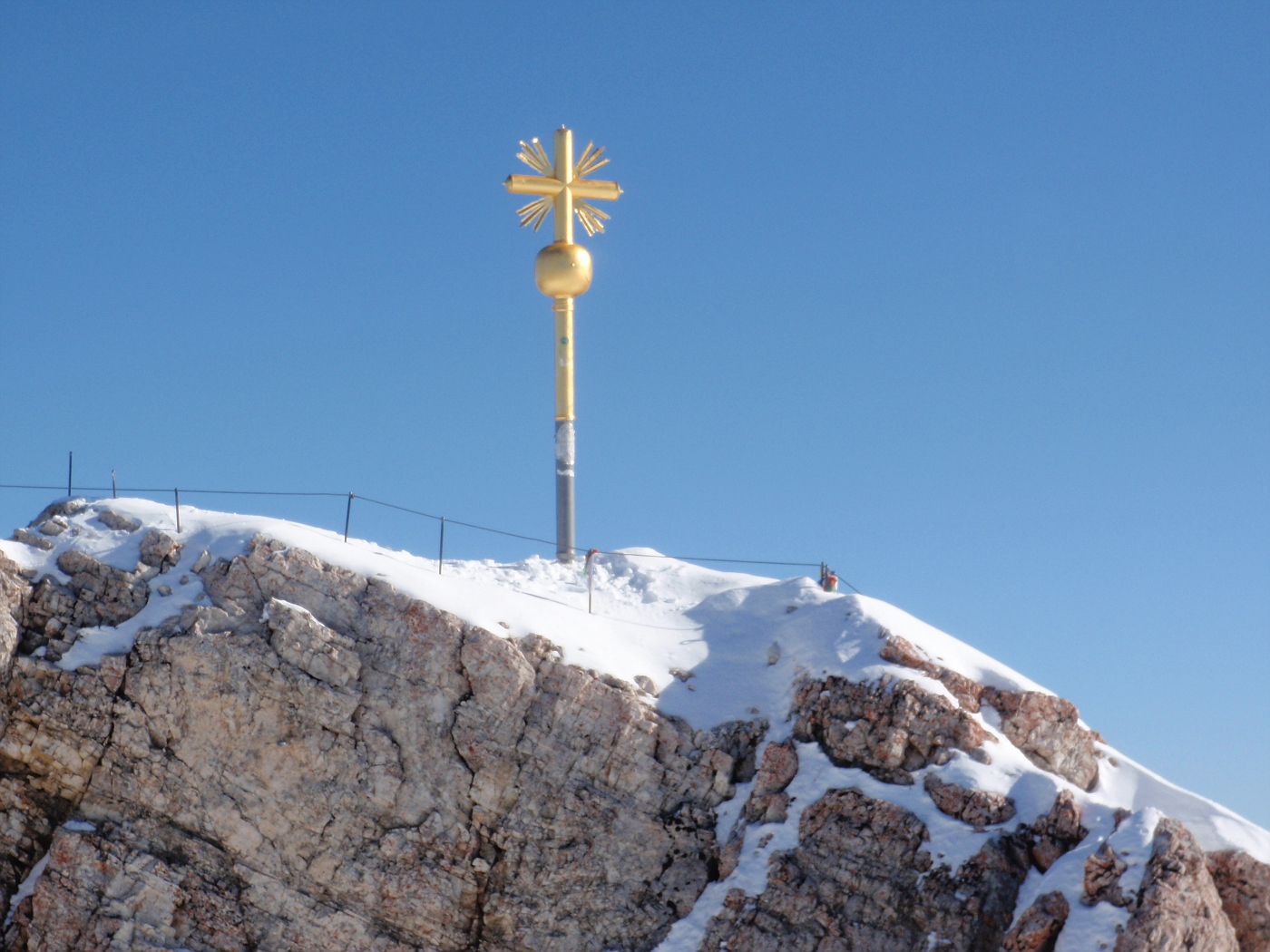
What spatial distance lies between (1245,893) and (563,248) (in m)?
18.9

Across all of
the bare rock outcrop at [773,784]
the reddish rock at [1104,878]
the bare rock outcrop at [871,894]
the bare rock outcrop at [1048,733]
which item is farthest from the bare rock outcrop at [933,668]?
the reddish rock at [1104,878]

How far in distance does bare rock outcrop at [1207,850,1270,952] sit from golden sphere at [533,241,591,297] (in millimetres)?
17569

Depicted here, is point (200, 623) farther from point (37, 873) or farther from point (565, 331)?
point (565, 331)

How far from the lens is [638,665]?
81.3 ft

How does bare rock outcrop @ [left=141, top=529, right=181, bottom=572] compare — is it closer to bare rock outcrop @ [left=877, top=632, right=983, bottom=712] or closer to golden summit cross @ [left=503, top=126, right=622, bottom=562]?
golden summit cross @ [left=503, top=126, right=622, bottom=562]

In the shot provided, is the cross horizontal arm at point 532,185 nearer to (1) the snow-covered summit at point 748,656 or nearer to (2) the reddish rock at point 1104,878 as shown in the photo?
(1) the snow-covered summit at point 748,656

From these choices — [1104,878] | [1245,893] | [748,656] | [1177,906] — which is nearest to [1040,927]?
[1104,878]

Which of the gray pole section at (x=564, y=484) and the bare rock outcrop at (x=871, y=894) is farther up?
the gray pole section at (x=564, y=484)

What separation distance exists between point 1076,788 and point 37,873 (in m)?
16.1

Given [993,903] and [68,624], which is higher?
[68,624]

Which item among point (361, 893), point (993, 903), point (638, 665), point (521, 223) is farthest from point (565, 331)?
point (993, 903)

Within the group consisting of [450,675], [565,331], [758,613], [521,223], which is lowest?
[450,675]

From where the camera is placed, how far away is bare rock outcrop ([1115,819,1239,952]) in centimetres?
1869

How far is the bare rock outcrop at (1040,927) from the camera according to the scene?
19141 mm
